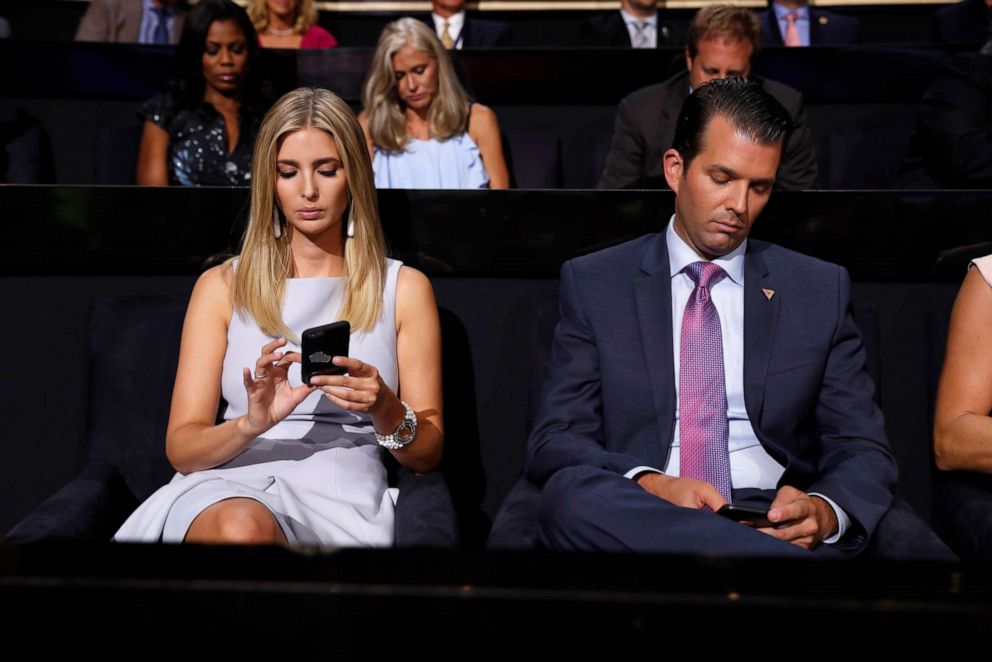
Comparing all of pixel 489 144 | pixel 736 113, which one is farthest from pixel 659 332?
pixel 489 144

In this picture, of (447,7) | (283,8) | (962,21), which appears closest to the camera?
(283,8)

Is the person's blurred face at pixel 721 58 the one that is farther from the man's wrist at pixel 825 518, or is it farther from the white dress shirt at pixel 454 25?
the white dress shirt at pixel 454 25

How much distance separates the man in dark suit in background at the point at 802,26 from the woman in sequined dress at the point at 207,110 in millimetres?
2271

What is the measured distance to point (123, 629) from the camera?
78cm

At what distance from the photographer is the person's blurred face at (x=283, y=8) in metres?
4.06

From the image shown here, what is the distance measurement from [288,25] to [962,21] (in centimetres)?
256

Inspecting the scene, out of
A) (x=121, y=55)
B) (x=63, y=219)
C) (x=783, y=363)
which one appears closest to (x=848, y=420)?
(x=783, y=363)

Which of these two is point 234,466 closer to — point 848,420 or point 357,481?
point 357,481

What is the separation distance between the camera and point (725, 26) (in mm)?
2803

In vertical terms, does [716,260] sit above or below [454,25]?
below

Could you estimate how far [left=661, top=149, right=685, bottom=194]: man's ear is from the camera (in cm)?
177

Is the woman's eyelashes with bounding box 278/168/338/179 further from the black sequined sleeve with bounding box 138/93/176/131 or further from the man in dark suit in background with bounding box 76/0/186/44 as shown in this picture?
the man in dark suit in background with bounding box 76/0/186/44

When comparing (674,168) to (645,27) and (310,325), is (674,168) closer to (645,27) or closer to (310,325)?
(310,325)

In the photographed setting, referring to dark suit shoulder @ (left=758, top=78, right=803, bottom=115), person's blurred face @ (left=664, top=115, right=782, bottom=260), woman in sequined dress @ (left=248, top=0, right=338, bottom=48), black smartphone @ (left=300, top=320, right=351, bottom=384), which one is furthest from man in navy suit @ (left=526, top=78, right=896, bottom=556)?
woman in sequined dress @ (left=248, top=0, right=338, bottom=48)
